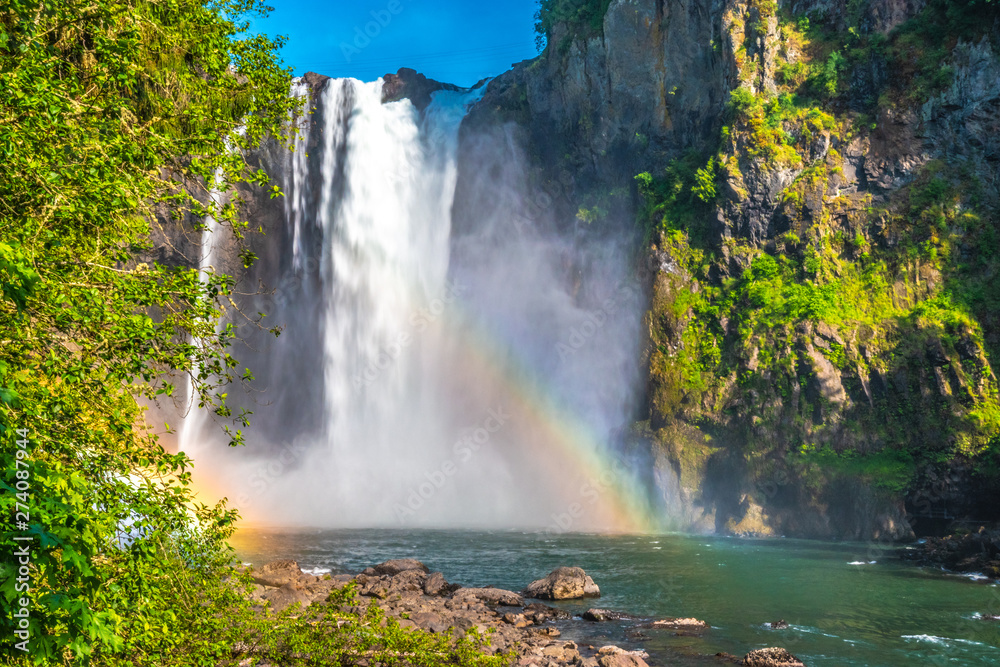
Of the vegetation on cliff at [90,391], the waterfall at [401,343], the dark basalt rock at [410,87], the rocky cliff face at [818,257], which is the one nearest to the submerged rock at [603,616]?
the vegetation on cliff at [90,391]

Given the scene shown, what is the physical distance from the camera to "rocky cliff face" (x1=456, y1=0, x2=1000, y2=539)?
A: 1084 inches

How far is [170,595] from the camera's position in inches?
231

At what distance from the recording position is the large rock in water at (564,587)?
16.5 metres

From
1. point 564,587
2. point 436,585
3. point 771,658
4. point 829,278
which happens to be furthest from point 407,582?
point 829,278

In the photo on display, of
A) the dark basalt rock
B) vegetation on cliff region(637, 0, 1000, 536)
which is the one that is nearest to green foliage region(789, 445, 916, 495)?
vegetation on cliff region(637, 0, 1000, 536)

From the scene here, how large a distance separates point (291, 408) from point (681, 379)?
24037mm

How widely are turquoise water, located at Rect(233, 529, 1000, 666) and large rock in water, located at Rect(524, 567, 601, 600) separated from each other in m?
0.44

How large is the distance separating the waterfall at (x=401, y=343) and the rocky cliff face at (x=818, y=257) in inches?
227

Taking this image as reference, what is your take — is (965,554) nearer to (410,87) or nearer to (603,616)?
(603,616)

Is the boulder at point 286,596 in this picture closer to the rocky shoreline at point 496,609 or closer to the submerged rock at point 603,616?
the rocky shoreline at point 496,609

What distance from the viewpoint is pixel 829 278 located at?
31562 mm

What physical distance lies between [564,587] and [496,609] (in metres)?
2.33

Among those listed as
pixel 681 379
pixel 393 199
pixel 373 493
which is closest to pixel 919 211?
pixel 681 379

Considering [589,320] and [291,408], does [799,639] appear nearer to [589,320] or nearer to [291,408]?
[589,320]
